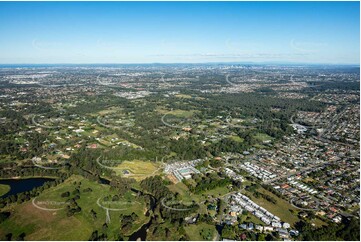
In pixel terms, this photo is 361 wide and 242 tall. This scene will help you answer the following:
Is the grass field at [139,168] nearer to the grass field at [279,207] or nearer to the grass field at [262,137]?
the grass field at [279,207]

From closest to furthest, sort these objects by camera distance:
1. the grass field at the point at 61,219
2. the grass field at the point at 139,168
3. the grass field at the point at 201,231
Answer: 1. the grass field at the point at 201,231
2. the grass field at the point at 61,219
3. the grass field at the point at 139,168

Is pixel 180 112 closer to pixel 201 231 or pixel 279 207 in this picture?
pixel 279 207

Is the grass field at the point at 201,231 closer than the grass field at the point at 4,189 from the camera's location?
Yes

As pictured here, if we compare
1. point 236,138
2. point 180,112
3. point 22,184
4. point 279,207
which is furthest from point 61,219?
point 180,112

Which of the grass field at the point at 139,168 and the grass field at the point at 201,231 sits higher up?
the grass field at the point at 139,168

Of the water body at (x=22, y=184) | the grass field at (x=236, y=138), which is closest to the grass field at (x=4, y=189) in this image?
the water body at (x=22, y=184)
